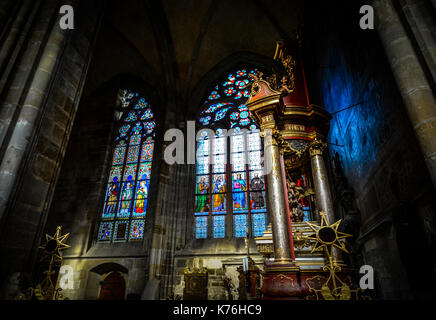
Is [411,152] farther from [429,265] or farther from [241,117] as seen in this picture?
[241,117]

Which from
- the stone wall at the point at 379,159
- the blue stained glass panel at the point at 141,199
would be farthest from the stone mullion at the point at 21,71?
the blue stained glass panel at the point at 141,199

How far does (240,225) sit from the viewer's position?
828 centimetres

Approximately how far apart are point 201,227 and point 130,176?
3.53 metres

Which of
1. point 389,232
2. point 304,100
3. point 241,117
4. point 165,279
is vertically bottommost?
point 165,279

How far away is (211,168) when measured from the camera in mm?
9453

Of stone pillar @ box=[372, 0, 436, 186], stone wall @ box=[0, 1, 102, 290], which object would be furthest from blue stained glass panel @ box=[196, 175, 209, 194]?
stone pillar @ box=[372, 0, 436, 186]

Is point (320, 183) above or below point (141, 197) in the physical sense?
below

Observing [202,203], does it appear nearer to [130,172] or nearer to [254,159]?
[254,159]

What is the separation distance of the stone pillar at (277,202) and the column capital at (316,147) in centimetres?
79

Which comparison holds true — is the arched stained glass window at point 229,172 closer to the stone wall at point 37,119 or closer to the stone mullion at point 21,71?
the stone wall at point 37,119

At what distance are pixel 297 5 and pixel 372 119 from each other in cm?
722

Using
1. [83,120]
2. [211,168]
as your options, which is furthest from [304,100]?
[83,120]

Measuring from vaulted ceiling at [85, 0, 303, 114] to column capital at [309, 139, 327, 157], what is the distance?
6.62 meters

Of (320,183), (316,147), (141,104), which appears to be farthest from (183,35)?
(320,183)
